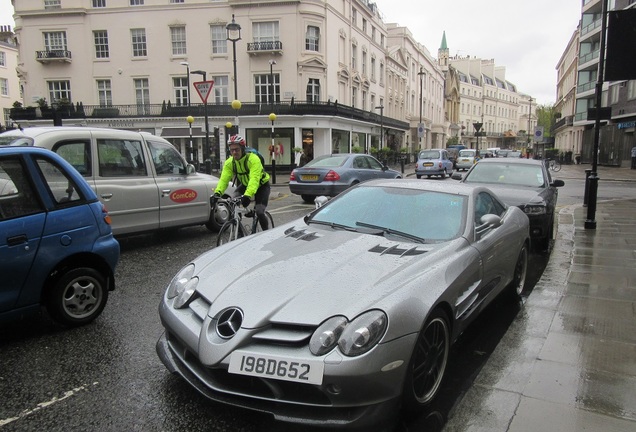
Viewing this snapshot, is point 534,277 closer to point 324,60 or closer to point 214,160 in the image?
point 214,160

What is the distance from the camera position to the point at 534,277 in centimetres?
623

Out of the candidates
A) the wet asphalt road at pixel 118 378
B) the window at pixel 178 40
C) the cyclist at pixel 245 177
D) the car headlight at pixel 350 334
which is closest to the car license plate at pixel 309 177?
the cyclist at pixel 245 177

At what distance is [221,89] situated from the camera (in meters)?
37.0

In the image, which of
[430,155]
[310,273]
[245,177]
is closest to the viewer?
[310,273]

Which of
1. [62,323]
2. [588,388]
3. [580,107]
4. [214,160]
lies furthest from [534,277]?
[580,107]

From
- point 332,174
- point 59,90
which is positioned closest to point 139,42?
point 59,90

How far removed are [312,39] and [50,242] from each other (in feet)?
117

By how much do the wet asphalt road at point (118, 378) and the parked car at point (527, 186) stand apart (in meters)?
2.79

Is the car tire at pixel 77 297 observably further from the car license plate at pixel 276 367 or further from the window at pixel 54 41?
the window at pixel 54 41

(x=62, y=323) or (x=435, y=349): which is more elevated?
(x=435, y=349)

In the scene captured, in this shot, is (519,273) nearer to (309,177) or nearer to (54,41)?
(309,177)

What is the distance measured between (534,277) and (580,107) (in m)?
54.0

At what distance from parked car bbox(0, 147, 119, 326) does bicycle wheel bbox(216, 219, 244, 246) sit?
6.69 feet

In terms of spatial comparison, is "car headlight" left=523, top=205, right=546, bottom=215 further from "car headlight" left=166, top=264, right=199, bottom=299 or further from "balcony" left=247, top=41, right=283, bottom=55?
"balcony" left=247, top=41, right=283, bottom=55
